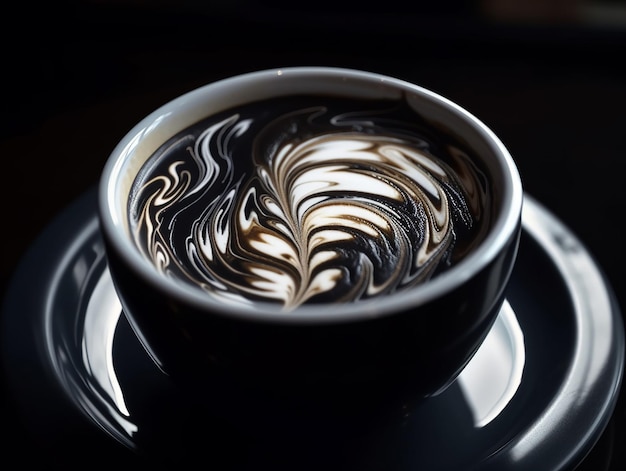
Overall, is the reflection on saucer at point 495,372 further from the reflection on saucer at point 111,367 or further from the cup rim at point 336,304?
the cup rim at point 336,304

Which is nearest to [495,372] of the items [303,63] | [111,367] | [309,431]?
[309,431]

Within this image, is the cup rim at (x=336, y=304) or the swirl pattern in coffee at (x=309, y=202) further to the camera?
the swirl pattern in coffee at (x=309, y=202)

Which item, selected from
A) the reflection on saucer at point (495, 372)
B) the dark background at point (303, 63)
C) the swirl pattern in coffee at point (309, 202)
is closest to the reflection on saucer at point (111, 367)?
the reflection on saucer at point (495, 372)

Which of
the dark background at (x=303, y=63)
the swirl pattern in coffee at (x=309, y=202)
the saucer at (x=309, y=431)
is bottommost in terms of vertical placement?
the saucer at (x=309, y=431)

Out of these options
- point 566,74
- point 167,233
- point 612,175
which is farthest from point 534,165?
point 167,233

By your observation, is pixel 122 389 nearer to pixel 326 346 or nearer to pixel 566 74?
pixel 326 346

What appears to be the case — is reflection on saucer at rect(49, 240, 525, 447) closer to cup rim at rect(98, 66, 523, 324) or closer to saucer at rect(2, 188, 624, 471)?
saucer at rect(2, 188, 624, 471)
